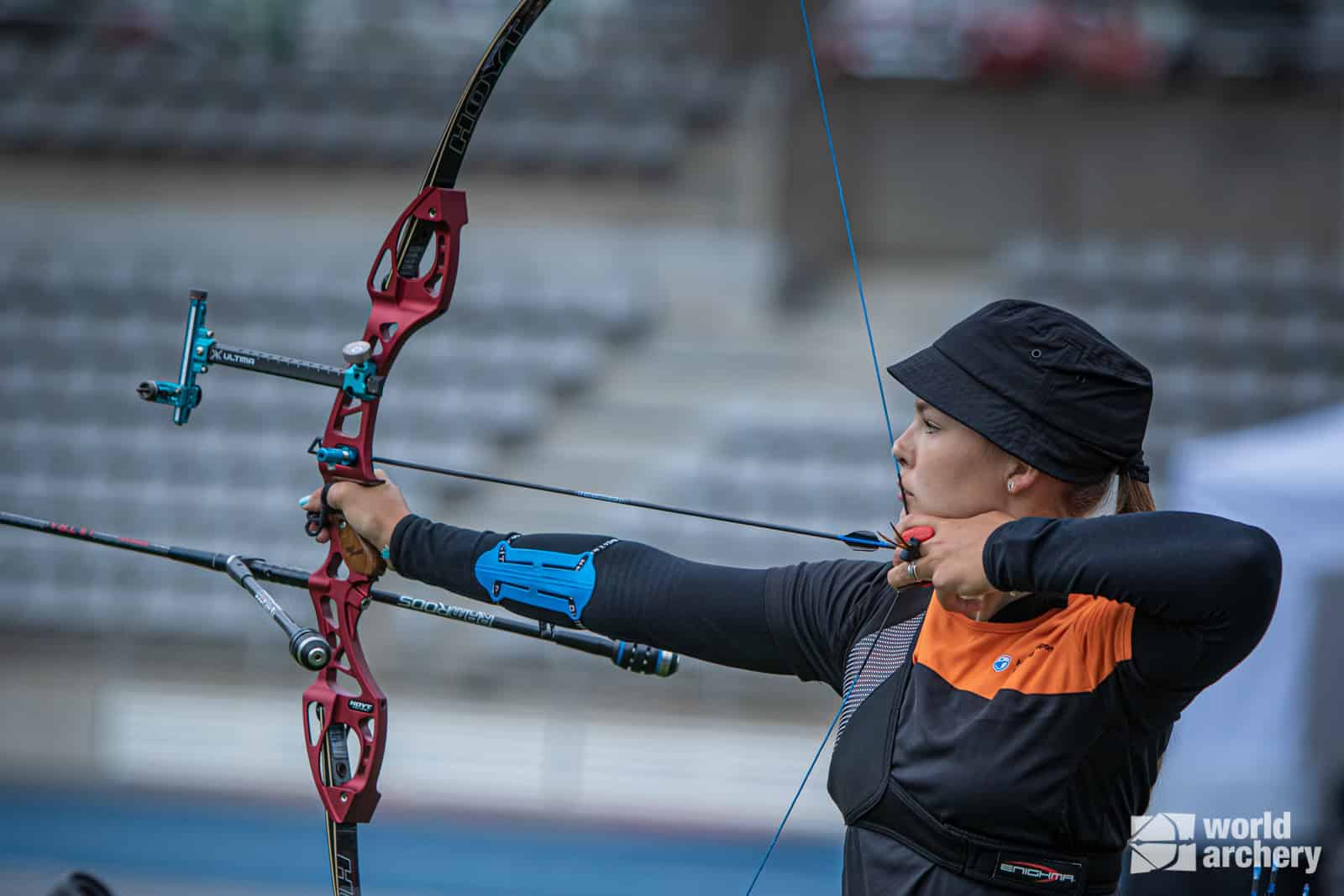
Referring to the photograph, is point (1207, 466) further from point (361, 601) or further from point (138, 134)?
point (138, 134)

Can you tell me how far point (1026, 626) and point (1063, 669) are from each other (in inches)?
2.0

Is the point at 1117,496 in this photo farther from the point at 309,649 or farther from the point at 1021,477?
the point at 309,649

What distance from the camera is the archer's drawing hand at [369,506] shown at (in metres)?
1.33

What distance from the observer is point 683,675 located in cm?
517

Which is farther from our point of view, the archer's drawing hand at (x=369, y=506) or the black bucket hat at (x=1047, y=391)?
the archer's drawing hand at (x=369, y=506)

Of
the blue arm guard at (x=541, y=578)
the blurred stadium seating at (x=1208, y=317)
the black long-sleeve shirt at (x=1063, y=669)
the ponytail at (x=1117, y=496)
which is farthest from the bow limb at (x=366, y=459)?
the blurred stadium seating at (x=1208, y=317)

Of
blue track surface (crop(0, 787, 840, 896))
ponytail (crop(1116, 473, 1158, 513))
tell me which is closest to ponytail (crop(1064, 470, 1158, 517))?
ponytail (crop(1116, 473, 1158, 513))

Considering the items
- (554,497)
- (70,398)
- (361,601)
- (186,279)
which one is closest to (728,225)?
(554,497)

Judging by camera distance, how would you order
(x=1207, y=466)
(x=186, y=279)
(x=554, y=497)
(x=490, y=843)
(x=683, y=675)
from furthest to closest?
(x=186, y=279)
(x=554, y=497)
(x=683, y=675)
(x=490, y=843)
(x=1207, y=466)

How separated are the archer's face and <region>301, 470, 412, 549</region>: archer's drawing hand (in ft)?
1.52

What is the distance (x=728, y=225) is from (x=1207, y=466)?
384 cm

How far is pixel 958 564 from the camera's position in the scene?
1.07 metres

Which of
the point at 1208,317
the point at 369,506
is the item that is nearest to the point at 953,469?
the point at 369,506

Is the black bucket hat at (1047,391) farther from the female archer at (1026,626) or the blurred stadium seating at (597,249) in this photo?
the blurred stadium seating at (597,249)
